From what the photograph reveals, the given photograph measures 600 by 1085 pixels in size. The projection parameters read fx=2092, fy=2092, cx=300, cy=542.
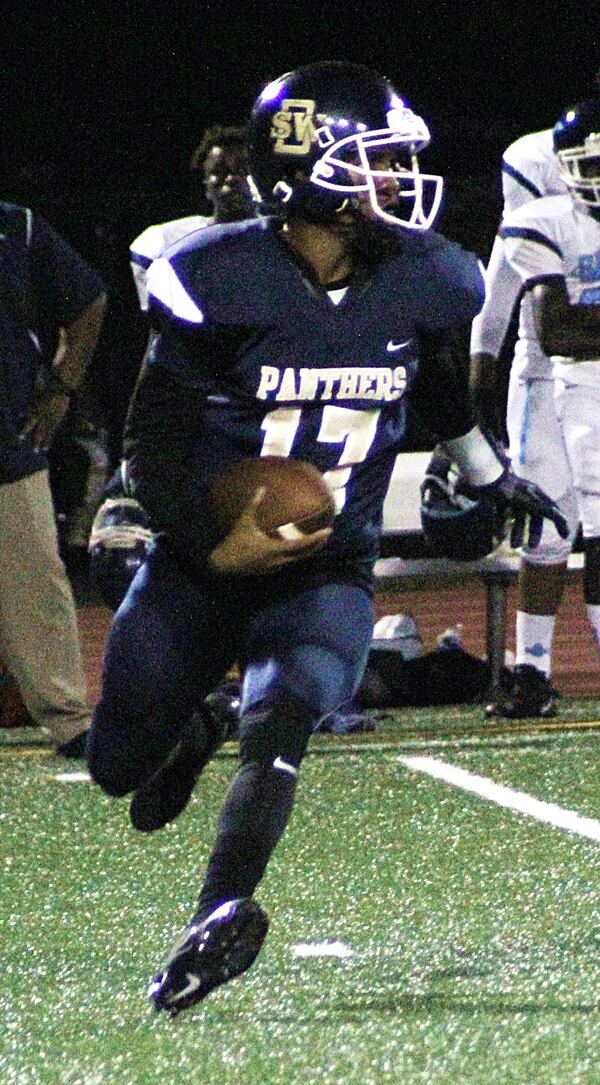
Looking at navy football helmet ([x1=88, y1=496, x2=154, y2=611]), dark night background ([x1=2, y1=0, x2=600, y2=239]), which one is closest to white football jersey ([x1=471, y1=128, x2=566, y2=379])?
navy football helmet ([x1=88, y1=496, x2=154, y2=611])

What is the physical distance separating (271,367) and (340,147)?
0.40 m

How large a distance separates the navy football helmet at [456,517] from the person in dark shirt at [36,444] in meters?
1.17

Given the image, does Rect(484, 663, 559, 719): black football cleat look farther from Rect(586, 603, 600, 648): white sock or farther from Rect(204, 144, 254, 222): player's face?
Rect(204, 144, 254, 222): player's face

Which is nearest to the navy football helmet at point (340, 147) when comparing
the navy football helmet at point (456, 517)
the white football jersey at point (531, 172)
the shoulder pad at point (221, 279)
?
the shoulder pad at point (221, 279)

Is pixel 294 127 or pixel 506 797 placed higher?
pixel 294 127

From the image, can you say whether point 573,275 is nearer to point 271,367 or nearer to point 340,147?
point 340,147

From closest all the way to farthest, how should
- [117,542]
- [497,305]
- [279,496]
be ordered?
[279,496], [117,542], [497,305]

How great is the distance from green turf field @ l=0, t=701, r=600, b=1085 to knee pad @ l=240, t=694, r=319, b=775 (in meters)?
0.39

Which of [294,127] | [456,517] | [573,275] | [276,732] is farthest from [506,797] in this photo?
[294,127]

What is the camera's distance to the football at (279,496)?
128 inches

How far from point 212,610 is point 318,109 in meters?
0.86

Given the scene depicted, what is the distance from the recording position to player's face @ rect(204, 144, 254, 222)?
19.6ft

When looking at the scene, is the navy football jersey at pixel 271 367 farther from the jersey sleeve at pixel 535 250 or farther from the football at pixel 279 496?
the jersey sleeve at pixel 535 250

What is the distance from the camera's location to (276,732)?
125 inches
